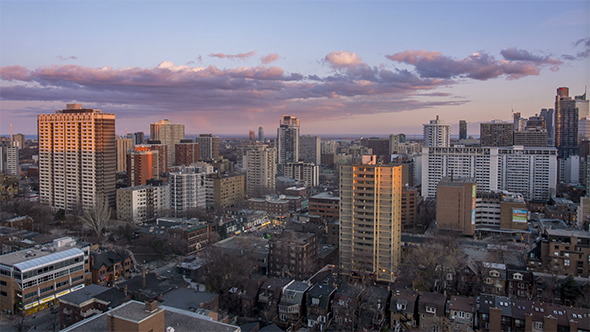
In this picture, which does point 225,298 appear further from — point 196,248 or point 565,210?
point 565,210

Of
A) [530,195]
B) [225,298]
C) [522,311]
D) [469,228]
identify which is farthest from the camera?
[530,195]

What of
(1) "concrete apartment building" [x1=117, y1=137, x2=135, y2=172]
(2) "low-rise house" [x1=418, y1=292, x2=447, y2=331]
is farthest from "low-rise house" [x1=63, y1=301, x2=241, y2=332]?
(1) "concrete apartment building" [x1=117, y1=137, x2=135, y2=172]

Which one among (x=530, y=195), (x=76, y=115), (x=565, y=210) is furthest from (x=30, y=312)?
(x=530, y=195)

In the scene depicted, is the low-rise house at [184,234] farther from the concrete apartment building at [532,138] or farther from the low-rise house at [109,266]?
the concrete apartment building at [532,138]

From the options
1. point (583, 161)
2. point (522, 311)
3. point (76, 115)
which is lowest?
point (522, 311)

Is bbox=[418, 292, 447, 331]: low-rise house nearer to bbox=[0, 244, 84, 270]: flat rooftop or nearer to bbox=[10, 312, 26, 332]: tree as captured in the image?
bbox=[10, 312, 26, 332]: tree

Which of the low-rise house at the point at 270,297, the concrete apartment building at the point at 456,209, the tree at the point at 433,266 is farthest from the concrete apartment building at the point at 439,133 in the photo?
the low-rise house at the point at 270,297

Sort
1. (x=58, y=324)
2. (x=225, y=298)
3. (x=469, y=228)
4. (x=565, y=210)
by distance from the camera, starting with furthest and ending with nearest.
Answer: (x=565, y=210) → (x=469, y=228) → (x=225, y=298) → (x=58, y=324)
